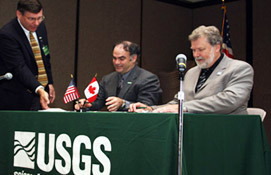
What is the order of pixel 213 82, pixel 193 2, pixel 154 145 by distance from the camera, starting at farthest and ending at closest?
pixel 193 2, pixel 213 82, pixel 154 145

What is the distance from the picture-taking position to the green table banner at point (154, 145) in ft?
5.41

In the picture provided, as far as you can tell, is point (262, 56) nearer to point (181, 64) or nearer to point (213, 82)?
point (213, 82)

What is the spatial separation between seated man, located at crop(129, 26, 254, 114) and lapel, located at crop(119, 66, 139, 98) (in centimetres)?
65

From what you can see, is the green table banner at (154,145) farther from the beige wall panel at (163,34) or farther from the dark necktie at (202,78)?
the beige wall panel at (163,34)

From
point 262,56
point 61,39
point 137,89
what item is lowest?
Result: point 137,89

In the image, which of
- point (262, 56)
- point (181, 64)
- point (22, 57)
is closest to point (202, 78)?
point (181, 64)

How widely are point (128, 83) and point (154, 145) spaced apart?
5.93ft

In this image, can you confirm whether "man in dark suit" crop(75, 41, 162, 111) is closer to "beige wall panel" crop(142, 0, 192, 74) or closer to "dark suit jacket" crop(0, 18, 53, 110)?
"dark suit jacket" crop(0, 18, 53, 110)

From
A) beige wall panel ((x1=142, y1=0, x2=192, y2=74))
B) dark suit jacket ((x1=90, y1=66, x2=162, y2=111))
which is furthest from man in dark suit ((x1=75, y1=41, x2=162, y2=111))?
beige wall panel ((x1=142, y1=0, x2=192, y2=74))

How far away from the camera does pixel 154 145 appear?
1.67 m

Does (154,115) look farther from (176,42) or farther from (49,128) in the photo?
(176,42)

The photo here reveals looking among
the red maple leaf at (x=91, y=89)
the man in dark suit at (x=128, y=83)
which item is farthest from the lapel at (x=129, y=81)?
the red maple leaf at (x=91, y=89)

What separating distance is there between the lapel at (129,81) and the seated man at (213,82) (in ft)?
2.14

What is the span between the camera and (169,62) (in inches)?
256
